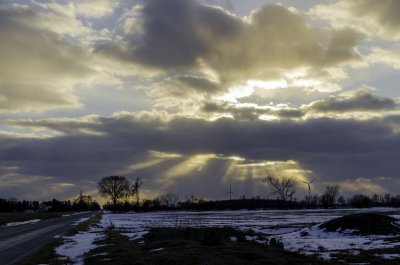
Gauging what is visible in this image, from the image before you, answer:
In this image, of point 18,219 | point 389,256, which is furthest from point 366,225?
point 18,219

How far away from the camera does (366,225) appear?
42312 mm

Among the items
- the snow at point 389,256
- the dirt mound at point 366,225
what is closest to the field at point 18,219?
the dirt mound at point 366,225

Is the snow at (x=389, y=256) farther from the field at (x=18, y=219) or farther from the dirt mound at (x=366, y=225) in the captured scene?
the field at (x=18, y=219)

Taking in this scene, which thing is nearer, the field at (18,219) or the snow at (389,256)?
the snow at (389,256)

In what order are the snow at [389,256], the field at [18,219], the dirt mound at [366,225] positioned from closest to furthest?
the snow at [389,256]
the dirt mound at [366,225]
the field at [18,219]

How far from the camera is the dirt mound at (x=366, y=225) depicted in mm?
41000

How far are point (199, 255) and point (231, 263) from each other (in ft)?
6.42

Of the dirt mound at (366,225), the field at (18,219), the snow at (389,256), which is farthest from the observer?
the field at (18,219)

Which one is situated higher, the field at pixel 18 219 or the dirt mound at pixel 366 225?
the dirt mound at pixel 366 225

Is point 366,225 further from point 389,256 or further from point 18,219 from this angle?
point 18,219

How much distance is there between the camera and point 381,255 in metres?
24.4

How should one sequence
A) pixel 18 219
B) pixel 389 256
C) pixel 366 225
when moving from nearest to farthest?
1. pixel 389 256
2. pixel 366 225
3. pixel 18 219

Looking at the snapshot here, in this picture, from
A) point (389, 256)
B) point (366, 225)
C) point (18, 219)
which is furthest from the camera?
point (18, 219)

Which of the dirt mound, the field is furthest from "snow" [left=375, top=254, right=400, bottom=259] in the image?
the field
